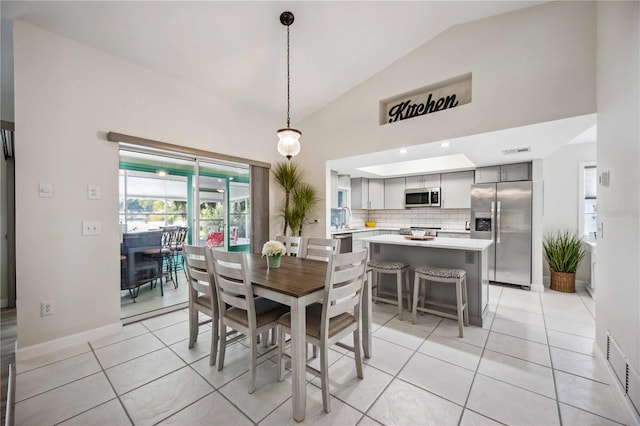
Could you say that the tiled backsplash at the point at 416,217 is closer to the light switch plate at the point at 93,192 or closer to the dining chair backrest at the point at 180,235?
the dining chair backrest at the point at 180,235

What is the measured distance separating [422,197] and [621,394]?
13.9 ft

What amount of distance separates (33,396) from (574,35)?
5233 mm

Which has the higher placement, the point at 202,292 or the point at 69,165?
the point at 69,165

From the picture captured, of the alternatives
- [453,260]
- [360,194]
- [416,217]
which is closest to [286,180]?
[360,194]

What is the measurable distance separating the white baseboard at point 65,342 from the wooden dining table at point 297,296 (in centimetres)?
184

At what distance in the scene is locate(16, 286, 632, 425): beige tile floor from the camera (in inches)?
62.1

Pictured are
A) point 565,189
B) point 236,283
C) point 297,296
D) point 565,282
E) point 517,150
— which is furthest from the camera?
point 565,189

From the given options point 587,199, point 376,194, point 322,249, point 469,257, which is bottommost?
point 469,257

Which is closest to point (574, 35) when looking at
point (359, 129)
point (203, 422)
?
point (359, 129)

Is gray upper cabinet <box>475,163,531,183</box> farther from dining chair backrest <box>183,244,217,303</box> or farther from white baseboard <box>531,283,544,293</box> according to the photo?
dining chair backrest <box>183,244,217,303</box>

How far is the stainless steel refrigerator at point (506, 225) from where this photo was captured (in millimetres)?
4098

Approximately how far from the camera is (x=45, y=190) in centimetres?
234

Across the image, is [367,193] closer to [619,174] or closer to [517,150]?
[517,150]

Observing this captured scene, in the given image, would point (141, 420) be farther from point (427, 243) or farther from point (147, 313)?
point (427, 243)
